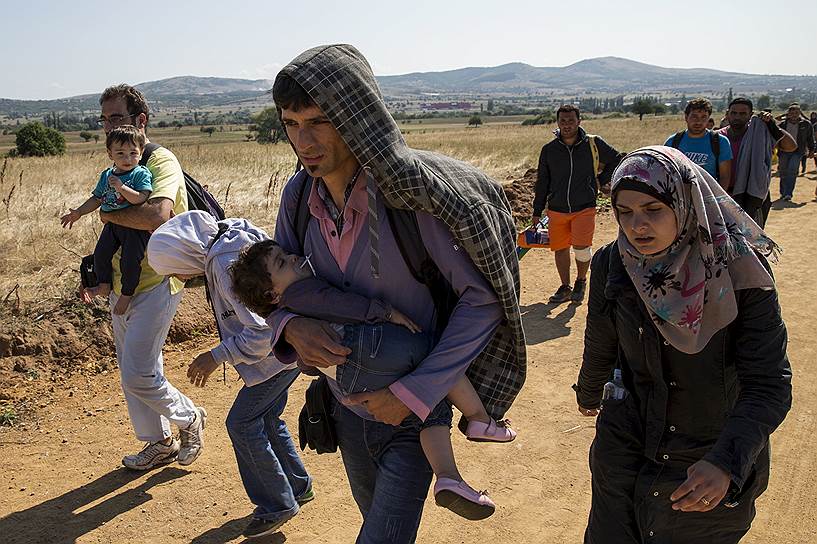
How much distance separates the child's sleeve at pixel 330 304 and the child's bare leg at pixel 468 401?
349 millimetres

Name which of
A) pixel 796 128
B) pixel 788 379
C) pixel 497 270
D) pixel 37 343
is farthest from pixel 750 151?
pixel 796 128

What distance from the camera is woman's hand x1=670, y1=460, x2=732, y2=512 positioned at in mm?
2268

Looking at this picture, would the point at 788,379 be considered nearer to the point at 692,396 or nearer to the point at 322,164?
the point at 692,396

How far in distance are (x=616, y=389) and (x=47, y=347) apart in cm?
515

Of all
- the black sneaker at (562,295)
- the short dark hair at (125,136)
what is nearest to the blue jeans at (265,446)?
the short dark hair at (125,136)

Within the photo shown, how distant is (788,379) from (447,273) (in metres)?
1.16

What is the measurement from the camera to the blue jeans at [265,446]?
12.3 feet

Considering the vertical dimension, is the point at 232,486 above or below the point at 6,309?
below

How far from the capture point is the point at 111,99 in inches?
174

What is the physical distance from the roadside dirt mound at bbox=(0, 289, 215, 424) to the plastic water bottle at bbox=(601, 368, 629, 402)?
4.48 m

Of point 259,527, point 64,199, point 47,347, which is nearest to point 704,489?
point 259,527

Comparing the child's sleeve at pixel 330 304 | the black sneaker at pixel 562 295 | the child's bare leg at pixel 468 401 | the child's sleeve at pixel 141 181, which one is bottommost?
the black sneaker at pixel 562 295

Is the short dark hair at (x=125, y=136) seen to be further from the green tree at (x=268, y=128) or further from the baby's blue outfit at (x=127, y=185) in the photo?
the green tree at (x=268, y=128)

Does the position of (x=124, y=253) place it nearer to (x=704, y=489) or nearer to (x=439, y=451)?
(x=439, y=451)
